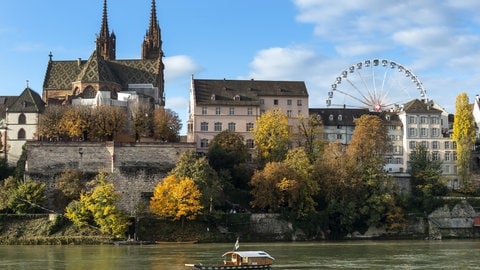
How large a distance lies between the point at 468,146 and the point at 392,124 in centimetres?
1288

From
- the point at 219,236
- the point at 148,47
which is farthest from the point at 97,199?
the point at 148,47

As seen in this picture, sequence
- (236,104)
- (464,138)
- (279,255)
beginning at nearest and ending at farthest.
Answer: (279,255), (464,138), (236,104)

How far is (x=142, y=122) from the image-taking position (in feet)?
303

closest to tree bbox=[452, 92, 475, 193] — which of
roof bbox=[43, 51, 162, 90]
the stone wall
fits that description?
the stone wall

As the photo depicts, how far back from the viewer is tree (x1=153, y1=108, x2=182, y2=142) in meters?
91.9

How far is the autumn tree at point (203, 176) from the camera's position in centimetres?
7606

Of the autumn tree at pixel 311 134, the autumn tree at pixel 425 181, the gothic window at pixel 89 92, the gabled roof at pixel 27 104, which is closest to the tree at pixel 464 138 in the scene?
the autumn tree at pixel 425 181

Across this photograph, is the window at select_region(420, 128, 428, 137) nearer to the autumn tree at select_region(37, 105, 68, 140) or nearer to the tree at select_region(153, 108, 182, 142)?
the tree at select_region(153, 108, 182, 142)

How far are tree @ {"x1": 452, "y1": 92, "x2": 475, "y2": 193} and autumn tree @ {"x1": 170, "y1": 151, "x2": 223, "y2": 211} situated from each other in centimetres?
3449

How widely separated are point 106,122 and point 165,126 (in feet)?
24.4

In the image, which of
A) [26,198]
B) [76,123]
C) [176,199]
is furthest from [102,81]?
[176,199]

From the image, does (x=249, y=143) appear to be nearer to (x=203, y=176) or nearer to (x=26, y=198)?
(x=203, y=176)

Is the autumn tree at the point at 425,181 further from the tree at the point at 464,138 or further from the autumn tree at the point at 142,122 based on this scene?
the autumn tree at the point at 142,122

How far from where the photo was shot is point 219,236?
250 feet
